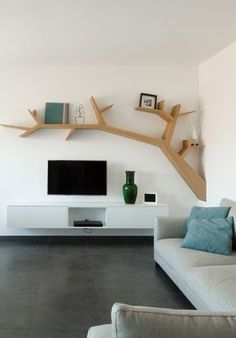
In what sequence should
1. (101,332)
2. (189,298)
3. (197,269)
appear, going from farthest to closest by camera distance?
(189,298) < (197,269) < (101,332)

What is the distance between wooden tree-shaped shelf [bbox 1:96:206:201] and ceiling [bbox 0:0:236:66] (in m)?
0.71

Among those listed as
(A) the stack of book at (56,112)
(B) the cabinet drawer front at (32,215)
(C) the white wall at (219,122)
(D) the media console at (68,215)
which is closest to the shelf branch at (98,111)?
(A) the stack of book at (56,112)

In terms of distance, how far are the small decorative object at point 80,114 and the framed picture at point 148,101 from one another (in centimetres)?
88

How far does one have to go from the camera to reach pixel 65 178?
542 centimetres

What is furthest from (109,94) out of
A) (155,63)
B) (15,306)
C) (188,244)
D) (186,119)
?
(15,306)

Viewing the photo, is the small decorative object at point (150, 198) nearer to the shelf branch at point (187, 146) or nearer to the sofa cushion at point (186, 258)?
the shelf branch at point (187, 146)

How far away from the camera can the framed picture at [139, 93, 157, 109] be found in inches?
216

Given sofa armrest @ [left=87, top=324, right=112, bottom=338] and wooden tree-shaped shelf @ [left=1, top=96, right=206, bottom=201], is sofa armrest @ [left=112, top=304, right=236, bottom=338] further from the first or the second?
wooden tree-shaped shelf @ [left=1, top=96, right=206, bottom=201]

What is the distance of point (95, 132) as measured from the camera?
18.1 feet

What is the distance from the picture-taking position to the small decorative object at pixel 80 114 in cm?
548

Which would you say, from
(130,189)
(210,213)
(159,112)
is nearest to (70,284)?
(210,213)

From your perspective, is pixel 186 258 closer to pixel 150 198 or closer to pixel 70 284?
pixel 70 284

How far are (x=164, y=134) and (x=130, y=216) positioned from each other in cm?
135

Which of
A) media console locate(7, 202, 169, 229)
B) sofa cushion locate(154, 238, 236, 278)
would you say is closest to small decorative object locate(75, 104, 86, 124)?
media console locate(7, 202, 169, 229)
